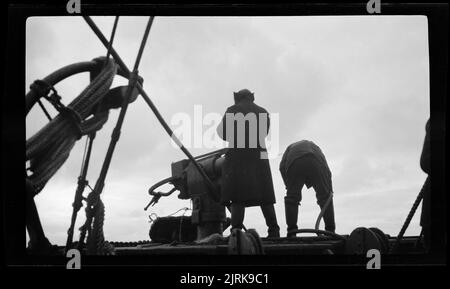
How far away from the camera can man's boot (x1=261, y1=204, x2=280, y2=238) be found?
4645mm

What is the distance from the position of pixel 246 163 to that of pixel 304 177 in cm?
50

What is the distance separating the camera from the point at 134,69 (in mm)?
3859

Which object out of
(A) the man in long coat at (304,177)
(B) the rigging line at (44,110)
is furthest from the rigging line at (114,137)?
(A) the man in long coat at (304,177)

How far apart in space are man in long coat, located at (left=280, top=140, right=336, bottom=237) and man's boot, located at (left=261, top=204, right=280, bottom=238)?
93 mm

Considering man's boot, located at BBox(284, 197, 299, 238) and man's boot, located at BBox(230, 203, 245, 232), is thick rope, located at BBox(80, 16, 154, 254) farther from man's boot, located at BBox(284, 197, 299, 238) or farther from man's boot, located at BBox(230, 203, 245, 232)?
man's boot, located at BBox(284, 197, 299, 238)

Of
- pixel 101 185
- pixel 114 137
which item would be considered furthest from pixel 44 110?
pixel 101 185

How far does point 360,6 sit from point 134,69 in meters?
1.32

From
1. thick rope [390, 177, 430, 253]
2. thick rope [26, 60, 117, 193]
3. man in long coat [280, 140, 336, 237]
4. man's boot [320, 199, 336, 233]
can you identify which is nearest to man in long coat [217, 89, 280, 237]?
man in long coat [280, 140, 336, 237]

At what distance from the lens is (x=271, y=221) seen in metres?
4.79

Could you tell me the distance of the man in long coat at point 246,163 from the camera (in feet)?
12.2

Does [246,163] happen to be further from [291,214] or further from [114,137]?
[114,137]

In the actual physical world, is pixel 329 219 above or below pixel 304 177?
below

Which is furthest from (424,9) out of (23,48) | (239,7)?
(23,48)

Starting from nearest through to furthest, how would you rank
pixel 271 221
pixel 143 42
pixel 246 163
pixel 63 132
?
pixel 143 42 → pixel 63 132 → pixel 246 163 → pixel 271 221
